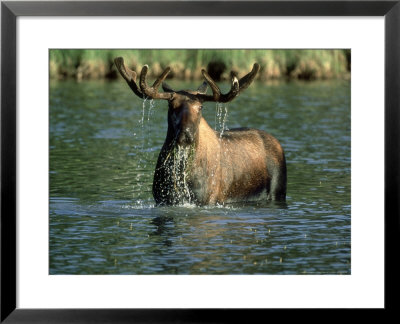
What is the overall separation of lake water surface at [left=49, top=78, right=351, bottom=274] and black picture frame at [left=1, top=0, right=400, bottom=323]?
0.54 meters

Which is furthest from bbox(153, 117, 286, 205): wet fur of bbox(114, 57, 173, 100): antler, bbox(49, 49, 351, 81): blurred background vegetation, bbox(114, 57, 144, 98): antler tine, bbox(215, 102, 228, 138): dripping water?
bbox(49, 49, 351, 81): blurred background vegetation

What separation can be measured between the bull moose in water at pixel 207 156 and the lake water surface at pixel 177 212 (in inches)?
8.3

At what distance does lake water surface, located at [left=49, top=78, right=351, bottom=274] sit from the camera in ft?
45.1

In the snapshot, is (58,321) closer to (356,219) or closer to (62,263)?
(62,263)

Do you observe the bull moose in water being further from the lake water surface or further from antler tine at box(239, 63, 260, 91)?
the lake water surface

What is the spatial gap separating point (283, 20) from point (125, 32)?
5.11 feet

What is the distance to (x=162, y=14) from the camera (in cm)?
1320

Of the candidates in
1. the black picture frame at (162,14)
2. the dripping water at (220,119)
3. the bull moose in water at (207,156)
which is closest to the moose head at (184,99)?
the bull moose in water at (207,156)

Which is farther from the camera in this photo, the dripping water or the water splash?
the dripping water

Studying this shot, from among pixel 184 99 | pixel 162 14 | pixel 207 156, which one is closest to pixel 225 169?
pixel 207 156

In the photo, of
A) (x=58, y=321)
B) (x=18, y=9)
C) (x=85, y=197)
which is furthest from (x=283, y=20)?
(x=85, y=197)

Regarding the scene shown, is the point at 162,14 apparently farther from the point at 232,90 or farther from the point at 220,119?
the point at 220,119

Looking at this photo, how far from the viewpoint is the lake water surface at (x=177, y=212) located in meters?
13.7

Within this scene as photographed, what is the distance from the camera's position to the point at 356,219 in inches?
525
